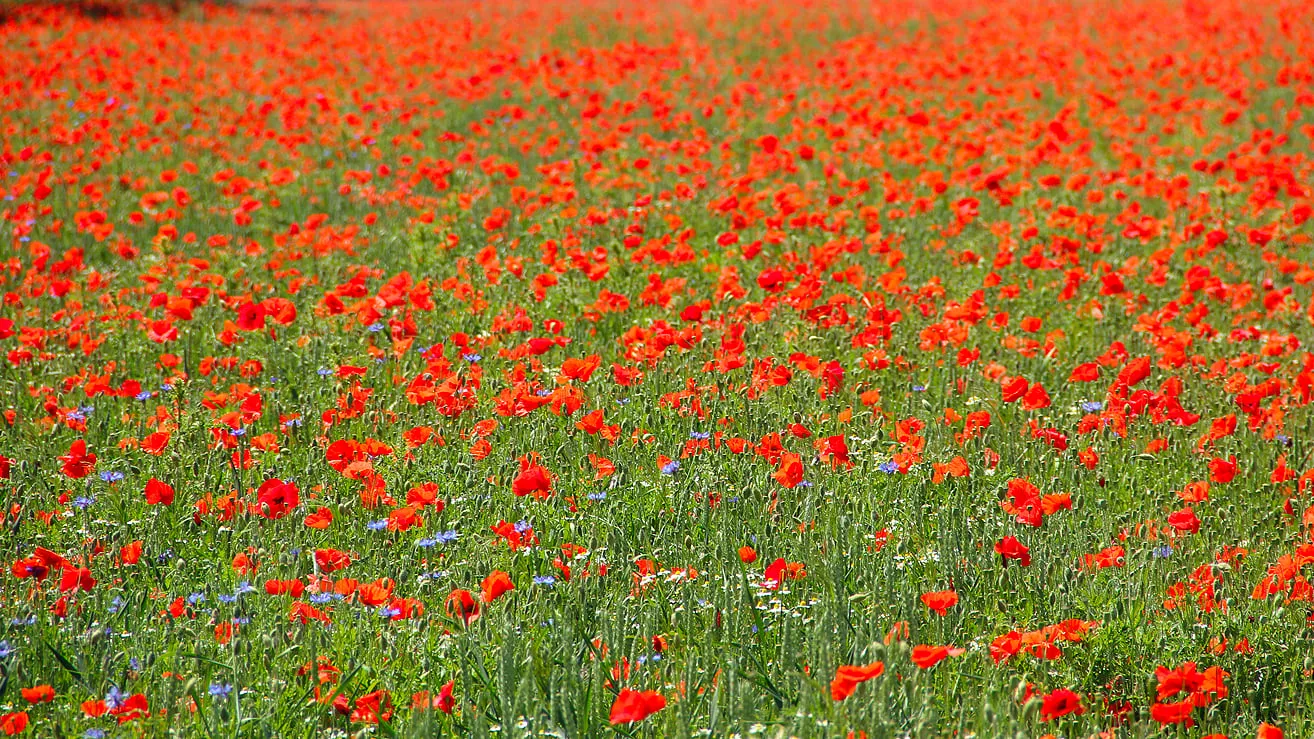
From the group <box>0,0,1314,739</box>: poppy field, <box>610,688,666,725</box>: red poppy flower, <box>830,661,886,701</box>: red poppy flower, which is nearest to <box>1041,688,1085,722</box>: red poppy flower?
<box>0,0,1314,739</box>: poppy field

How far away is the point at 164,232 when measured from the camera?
6113 millimetres

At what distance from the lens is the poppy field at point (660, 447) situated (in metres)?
2.55

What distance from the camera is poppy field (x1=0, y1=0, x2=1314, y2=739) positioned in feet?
8.38

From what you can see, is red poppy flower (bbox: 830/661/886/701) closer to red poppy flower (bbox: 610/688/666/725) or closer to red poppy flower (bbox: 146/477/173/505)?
red poppy flower (bbox: 610/688/666/725)

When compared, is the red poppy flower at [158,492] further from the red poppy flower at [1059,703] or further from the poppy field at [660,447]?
the red poppy flower at [1059,703]

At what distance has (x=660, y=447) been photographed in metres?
3.78

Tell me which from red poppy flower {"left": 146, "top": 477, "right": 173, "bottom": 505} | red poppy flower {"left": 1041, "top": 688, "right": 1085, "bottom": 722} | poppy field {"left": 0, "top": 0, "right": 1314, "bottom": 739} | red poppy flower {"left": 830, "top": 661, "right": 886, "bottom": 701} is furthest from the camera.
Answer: red poppy flower {"left": 146, "top": 477, "right": 173, "bottom": 505}

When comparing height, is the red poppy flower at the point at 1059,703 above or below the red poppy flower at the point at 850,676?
below

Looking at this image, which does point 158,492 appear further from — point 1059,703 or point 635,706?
point 1059,703

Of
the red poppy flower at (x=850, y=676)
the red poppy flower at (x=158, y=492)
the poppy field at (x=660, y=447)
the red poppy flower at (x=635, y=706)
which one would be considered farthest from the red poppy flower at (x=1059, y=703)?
the red poppy flower at (x=158, y=492)

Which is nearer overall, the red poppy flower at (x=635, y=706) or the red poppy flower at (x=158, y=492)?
the red poppy flower at (x=635, y=706)

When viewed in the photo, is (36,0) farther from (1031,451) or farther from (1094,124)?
(1031,451)

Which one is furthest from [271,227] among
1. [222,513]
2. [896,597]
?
[896,597]

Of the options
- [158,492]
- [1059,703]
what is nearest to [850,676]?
[1059,703]
